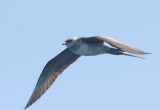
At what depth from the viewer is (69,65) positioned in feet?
66.5

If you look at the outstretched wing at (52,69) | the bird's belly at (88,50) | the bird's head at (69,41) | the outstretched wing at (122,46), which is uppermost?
the outstretched wing at (122,46)

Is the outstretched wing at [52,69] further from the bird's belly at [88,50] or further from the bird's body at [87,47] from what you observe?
the bird's belly at [88,50]

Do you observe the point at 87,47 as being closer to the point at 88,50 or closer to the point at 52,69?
the point at 88,50

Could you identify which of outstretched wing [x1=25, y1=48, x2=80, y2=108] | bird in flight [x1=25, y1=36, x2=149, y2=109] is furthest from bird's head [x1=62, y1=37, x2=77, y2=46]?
outstretched wing [x1=25, y1=48, x2=80, y2=108]

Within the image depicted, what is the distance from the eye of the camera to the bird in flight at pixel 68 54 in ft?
57.3

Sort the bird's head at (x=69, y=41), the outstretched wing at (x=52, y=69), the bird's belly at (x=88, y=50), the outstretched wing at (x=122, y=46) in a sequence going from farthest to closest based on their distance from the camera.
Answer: the outstretched wing at (x=52, y=69) < the bird's head at (x=69, y=41) < the bird's belly at (x=88, y=50) < the outstretched wing at (x=122, y=46)

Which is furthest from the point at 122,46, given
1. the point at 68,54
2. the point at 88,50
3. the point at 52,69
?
the point at 52,69

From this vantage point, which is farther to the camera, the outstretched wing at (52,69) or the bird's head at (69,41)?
the outstretched wing at (52,69)

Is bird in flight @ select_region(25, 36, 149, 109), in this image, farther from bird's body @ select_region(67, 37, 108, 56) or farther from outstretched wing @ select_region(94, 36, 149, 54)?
outstretched wing @ select_region(94, 36, 149, 54)

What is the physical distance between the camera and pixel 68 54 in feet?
65.6

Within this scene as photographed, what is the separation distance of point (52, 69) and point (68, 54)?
3.77ft

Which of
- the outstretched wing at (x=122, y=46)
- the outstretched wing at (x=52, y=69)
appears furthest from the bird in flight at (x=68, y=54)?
the outstretched wing at (x=122, y=46)

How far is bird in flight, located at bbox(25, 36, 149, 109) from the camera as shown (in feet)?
57.3

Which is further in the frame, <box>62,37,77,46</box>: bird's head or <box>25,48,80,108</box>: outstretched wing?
<box>25,48,80,108</box>: outstretched wing
